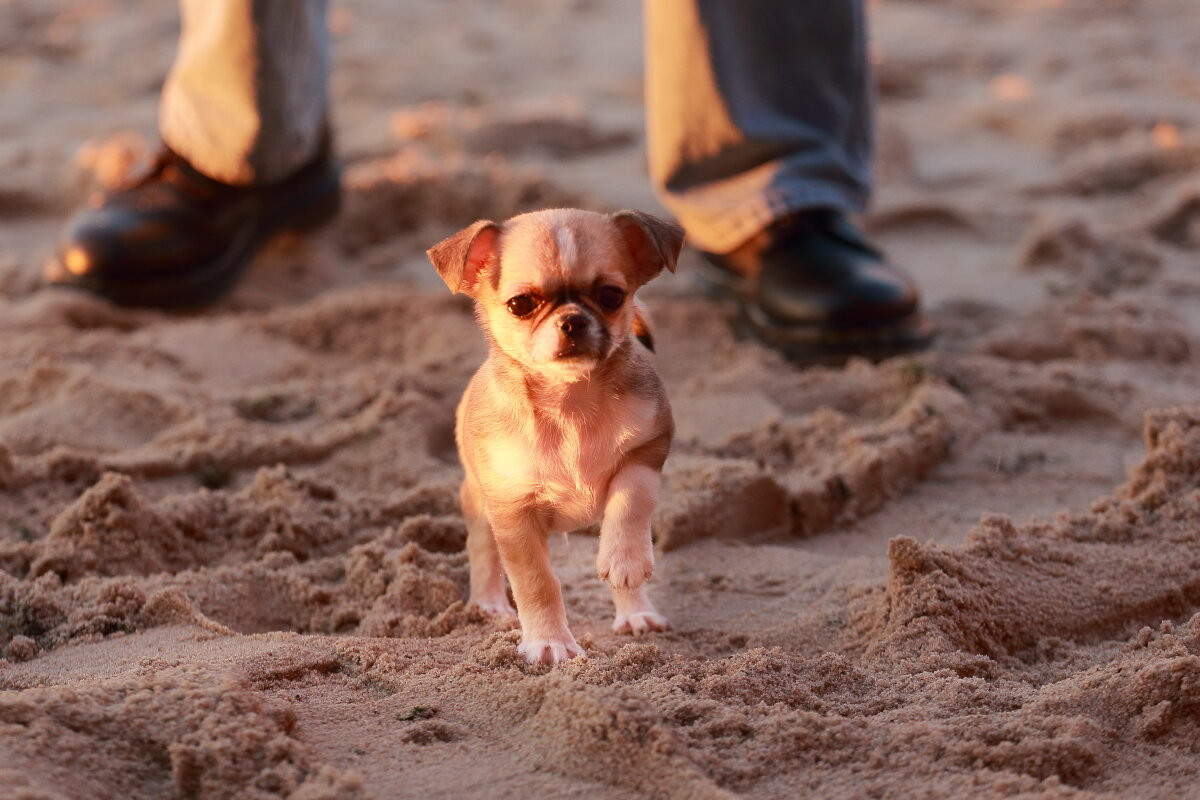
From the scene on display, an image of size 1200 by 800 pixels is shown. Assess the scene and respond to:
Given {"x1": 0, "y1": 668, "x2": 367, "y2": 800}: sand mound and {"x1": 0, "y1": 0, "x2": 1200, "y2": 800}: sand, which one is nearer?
{"x1": 0, "y1": 668, "x2": 367, "y2": 800}: sand mound

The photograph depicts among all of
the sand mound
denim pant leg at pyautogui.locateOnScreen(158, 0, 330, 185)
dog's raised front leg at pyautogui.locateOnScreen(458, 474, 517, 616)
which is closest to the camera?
the sand mound

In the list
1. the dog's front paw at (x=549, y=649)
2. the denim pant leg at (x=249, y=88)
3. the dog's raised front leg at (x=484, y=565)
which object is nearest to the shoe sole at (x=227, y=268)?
the denim pant leg at (x=249, y=88)

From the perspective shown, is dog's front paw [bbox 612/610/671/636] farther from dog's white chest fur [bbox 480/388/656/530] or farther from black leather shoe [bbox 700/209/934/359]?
black leather shoe [bbox 700/209/934/359]

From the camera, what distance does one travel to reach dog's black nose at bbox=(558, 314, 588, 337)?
212cm

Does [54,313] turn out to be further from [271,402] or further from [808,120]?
[808,120]

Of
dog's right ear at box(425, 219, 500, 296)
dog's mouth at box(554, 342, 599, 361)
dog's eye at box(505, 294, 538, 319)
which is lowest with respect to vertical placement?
dog's mouth at box(554, 342, 599, 361)

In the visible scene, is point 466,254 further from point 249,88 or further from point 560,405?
point 249,88

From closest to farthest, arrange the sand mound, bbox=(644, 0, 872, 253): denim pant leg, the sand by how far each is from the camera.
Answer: the sand mound
the sand
bbox=(644, 0, 872, 253): denim pant leg

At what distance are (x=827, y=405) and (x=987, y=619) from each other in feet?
4.30

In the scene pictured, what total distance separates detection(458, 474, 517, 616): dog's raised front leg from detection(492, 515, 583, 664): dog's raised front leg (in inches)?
8.3

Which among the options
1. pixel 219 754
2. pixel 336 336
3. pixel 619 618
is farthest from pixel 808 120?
pixel 219 754

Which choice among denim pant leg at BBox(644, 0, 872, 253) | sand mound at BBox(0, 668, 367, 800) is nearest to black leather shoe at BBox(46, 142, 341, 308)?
denim pant leg at BBox(644, 0, 872, 253)

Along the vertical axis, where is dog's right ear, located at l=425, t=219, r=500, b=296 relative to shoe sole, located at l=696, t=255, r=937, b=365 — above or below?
above

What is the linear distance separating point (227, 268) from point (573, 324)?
2.58 meters
